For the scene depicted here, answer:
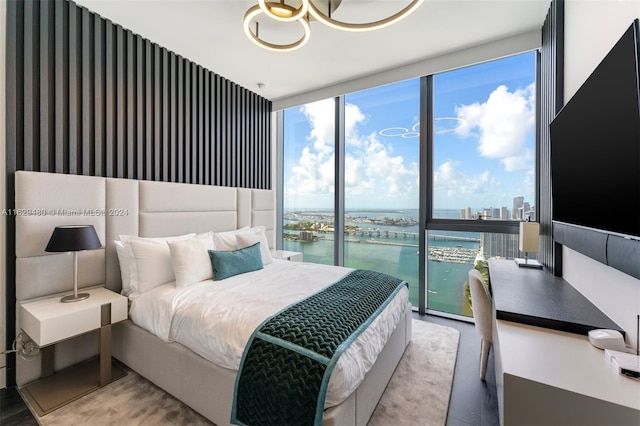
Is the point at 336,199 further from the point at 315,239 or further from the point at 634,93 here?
the point at 634,93

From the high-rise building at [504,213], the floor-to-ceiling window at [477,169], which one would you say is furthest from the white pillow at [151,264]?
the high-rise building at [504,213]

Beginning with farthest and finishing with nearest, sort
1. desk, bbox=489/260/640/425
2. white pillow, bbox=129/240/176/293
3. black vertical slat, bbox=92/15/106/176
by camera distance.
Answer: black vertical slat, bbox=92/15/106/176, white pillow, bbox=129/240/176/293, desk, bbox=489/260/640/425

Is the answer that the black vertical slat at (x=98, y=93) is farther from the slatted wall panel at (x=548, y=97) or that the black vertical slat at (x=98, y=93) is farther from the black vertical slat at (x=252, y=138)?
the slatted wall panel at (x=548, y=97)

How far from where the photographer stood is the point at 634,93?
104cm

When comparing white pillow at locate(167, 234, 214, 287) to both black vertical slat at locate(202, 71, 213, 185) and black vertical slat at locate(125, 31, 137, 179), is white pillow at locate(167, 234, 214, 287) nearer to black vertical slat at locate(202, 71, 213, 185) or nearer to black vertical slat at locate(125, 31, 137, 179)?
black vertical slat at locate(125, 31, 137, 179)

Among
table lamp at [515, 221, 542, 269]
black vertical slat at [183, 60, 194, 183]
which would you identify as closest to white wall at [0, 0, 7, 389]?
black vertical slat at [183, 60, 194, 183]

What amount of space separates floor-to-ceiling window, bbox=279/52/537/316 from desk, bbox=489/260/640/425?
1.49 metres

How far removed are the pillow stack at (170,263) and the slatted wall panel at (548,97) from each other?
2809mm

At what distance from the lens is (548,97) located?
2.39 meters

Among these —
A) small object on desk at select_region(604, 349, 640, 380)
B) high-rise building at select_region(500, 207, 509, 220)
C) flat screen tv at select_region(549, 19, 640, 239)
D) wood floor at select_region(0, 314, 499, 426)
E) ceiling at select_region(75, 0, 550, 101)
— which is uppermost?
ceiling at select_region(75, 0, 550, 101)

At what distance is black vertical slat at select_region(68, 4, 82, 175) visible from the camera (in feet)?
7.18

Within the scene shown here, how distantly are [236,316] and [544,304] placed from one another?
6.20 feet

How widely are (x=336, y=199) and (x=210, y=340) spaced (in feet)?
9.06

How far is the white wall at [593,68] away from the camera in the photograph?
126 cm
